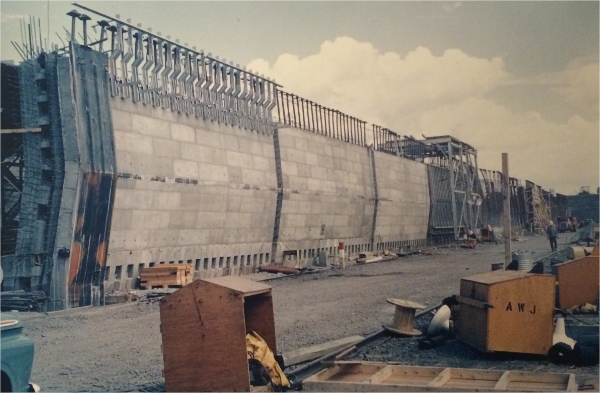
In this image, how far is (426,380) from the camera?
267 inches

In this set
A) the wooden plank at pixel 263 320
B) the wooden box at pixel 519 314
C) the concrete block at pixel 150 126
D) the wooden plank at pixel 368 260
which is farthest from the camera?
the wooden plank at pixel 368 260

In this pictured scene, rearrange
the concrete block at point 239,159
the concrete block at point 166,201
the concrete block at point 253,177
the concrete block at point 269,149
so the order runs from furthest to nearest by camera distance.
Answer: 1. the concrete block at point 269,149
2. the concrete block at point 253,177
3. the concrete block at point 239,159
4. the concrete block at point 166,201

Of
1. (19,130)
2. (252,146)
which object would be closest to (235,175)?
(252,146)

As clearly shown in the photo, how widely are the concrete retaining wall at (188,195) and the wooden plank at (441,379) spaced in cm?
1125

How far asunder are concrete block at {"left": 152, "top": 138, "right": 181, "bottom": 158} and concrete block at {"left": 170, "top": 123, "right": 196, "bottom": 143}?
0.27 meters

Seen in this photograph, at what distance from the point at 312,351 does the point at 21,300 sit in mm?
8781

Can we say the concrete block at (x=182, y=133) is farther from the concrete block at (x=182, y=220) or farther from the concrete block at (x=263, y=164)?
the concrete block at (x=263, y=164)

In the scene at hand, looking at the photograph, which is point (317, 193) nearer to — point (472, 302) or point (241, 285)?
point (472, 302)

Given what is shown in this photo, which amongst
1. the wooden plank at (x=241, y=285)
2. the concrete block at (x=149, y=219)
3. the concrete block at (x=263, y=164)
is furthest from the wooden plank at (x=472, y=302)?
the concrete block at (x=263, y=164)

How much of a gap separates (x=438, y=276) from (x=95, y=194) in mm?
12508

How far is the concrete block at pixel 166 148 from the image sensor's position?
56.0 ft

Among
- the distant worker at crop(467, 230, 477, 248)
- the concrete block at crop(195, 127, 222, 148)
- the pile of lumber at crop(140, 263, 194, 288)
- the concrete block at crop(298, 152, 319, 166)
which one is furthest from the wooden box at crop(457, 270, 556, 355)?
the distant worker at crop(467, 230, 477, 248)

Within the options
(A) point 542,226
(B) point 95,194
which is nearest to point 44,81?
(B) point 95,194

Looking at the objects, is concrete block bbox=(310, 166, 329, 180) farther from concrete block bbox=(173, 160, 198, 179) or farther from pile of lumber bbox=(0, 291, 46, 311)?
pile of lumber bbox=(0, 291, 46, 311)
